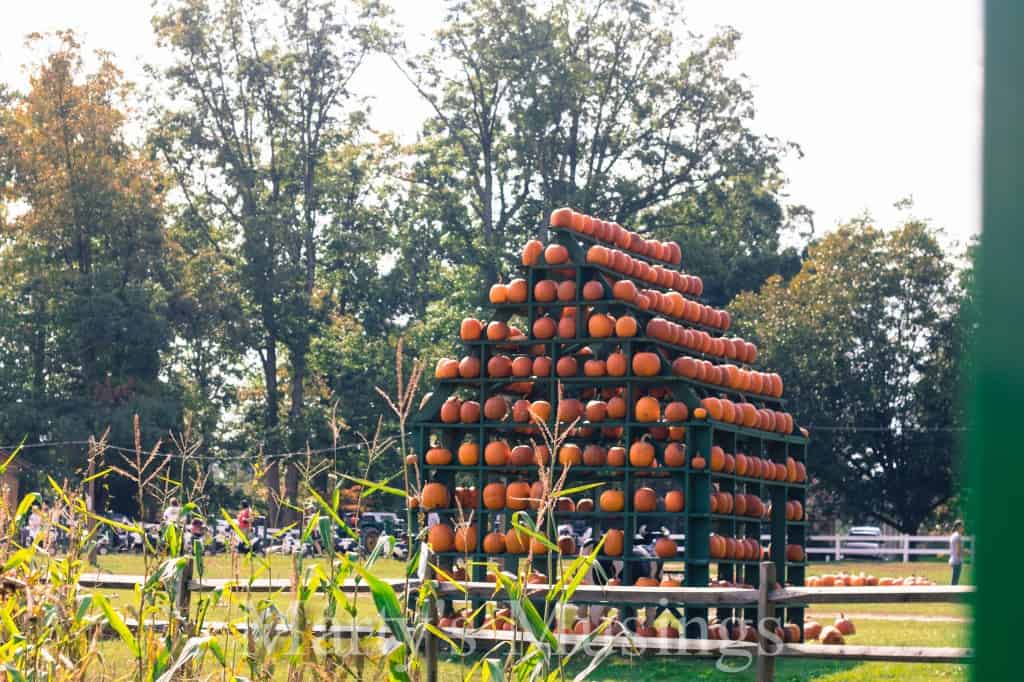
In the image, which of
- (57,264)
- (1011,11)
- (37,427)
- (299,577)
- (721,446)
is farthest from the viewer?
(57,264)

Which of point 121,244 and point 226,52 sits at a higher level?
point 226,52

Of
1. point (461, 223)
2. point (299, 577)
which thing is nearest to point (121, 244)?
point (461, 223)

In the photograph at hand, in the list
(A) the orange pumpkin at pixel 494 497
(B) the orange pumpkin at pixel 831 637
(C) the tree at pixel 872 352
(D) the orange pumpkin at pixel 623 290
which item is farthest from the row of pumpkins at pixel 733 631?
(C) the tree at pixel 872 352

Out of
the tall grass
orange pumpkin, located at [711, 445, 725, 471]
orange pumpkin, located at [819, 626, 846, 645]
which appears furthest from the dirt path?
the tall grass

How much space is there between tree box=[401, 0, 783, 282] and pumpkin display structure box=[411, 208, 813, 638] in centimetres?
2534

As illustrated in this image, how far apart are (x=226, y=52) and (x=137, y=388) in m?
10.1

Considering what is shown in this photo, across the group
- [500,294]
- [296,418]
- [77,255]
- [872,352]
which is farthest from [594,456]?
[872,352]

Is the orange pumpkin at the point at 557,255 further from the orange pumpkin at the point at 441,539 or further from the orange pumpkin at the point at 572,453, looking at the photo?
the orange pumpkin at the point at 441,539

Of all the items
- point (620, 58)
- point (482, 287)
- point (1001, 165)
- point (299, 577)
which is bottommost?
point (299, 577)

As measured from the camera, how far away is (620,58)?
39781 millimetres

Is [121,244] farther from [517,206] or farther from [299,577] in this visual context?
[299,577]

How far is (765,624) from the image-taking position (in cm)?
739

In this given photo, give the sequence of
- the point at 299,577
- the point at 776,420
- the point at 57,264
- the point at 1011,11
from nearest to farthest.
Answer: the point at 1011,11 → the point at 299,577 → the point at 776,420 → the point at 57,264

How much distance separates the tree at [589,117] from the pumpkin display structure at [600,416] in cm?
2534
